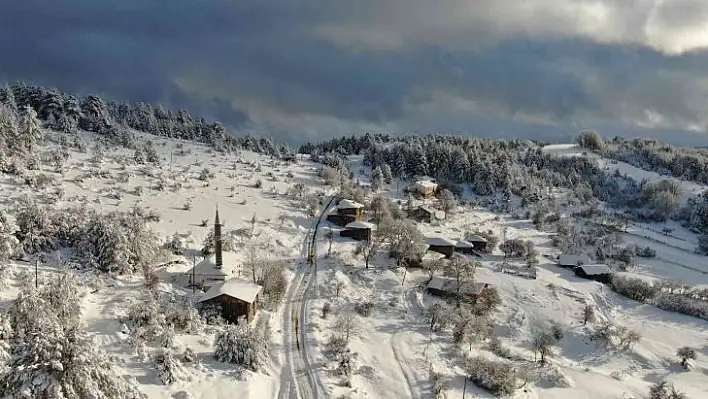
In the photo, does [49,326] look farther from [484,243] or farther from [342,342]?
[484,243]

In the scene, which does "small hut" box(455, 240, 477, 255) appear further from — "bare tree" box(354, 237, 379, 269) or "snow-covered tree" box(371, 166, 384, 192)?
"snow-covered tree" box(371, 166, 384, 192)

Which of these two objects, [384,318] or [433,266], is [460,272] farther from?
[384,318]

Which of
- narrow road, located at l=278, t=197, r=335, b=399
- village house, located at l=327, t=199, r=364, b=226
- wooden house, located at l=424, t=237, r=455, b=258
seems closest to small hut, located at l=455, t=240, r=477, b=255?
wooden house, located at l=424, t=237, r=455, b=258

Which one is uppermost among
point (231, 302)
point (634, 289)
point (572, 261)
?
point (231, 302)

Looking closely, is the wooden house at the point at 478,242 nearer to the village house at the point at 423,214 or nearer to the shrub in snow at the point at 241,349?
the village house at the point at 423,214

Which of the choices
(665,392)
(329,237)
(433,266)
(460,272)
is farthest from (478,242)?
(665,392)

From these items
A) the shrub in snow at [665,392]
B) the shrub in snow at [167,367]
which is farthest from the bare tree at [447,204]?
the shrub in snow at [167,367]
